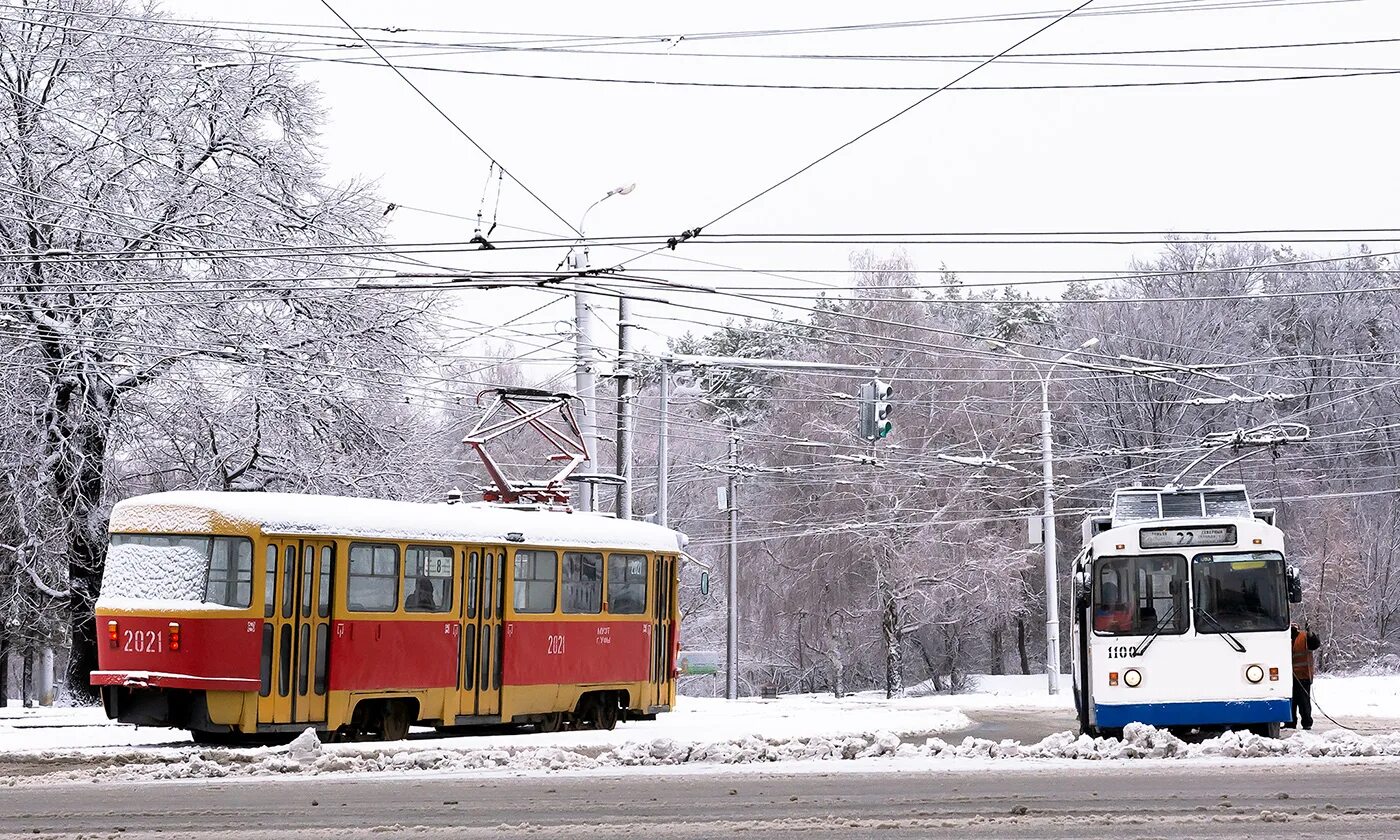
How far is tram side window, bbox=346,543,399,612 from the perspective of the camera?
63.8 ft

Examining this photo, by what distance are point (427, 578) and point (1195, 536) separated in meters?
8.81

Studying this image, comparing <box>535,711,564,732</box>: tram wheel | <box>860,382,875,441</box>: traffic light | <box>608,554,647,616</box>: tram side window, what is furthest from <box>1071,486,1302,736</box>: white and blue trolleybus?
<box>860,382,875,441</box>: traffic light

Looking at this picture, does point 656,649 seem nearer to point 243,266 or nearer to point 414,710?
point 414,710

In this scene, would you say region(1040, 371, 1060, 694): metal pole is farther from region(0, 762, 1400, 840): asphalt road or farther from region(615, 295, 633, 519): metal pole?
region(0, 762, 1400, 840): asphalt road

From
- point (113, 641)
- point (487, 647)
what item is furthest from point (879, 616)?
point (113, 641)

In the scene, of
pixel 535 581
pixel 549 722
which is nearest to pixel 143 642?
pixel 535 581

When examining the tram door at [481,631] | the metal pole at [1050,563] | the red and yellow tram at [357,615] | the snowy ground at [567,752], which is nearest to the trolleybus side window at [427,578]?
the red and yellow tram at [357,615]

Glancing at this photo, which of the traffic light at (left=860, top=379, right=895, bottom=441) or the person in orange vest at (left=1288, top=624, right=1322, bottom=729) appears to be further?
the traffic light at (left=860, top=379, right=895, bottom=441)

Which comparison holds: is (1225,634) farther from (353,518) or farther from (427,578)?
(353,518)

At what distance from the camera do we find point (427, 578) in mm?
20391

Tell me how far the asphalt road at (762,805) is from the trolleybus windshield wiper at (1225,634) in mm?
3862

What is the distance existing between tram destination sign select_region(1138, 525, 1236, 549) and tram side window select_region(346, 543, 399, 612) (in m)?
8.66

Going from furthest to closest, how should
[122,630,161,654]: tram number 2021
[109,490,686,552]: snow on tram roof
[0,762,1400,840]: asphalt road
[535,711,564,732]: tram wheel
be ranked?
[535,711,564,732]: tram wheel
[109,490,686,552]: snow on tram roof
[122,630,161,654]: tram number 2021
[0,762,1400,840]: asphalt road

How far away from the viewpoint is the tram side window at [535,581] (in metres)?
21.7
